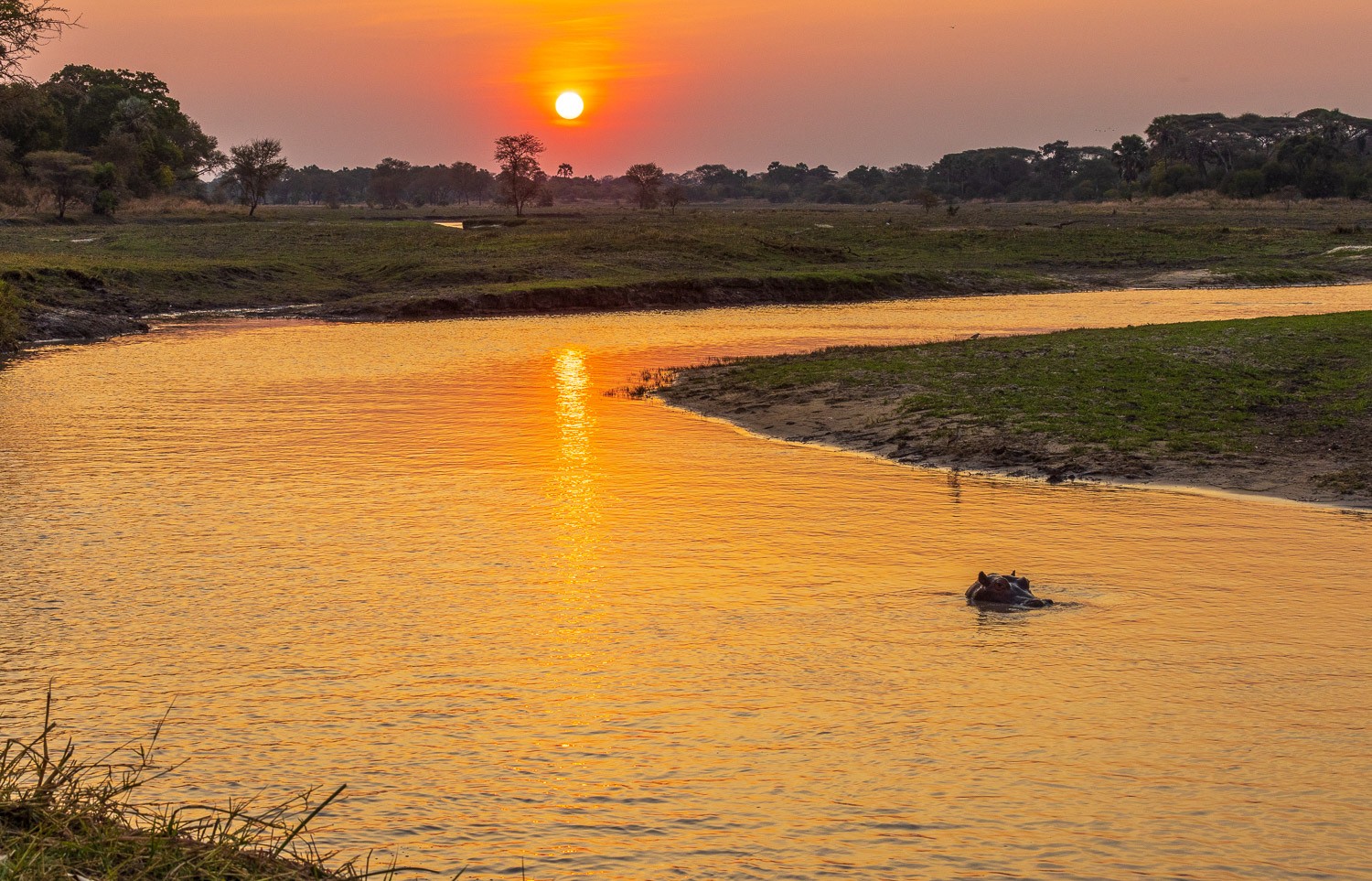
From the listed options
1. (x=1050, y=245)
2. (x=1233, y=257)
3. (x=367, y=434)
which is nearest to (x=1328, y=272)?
(x=1233, y=257)

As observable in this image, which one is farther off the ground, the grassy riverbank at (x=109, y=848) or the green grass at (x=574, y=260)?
the green grass at (x=574, y=260)

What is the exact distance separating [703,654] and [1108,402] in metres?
13.0

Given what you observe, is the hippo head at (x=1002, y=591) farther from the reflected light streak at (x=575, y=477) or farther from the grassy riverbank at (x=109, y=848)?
the grassy riverbank at (x=109, y=848)

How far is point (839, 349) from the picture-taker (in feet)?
106

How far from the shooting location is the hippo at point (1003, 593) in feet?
40.6

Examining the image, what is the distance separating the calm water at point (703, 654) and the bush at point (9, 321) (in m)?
18.7

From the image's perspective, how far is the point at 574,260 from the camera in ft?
202

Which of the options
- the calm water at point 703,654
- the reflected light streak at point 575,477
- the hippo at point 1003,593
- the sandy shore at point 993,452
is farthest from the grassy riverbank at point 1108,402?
the hippo at point 1003,593

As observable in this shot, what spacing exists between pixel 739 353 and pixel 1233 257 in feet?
150

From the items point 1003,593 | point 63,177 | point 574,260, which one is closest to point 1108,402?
point 1003,593

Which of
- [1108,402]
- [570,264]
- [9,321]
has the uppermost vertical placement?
[570,264]

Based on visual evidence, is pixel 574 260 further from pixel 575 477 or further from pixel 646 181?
pixel 646 181

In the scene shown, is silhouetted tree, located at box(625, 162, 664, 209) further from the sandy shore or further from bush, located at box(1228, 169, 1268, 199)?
the sandy shore

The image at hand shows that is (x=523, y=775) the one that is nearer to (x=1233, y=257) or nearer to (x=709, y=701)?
(x=709, y=701)
